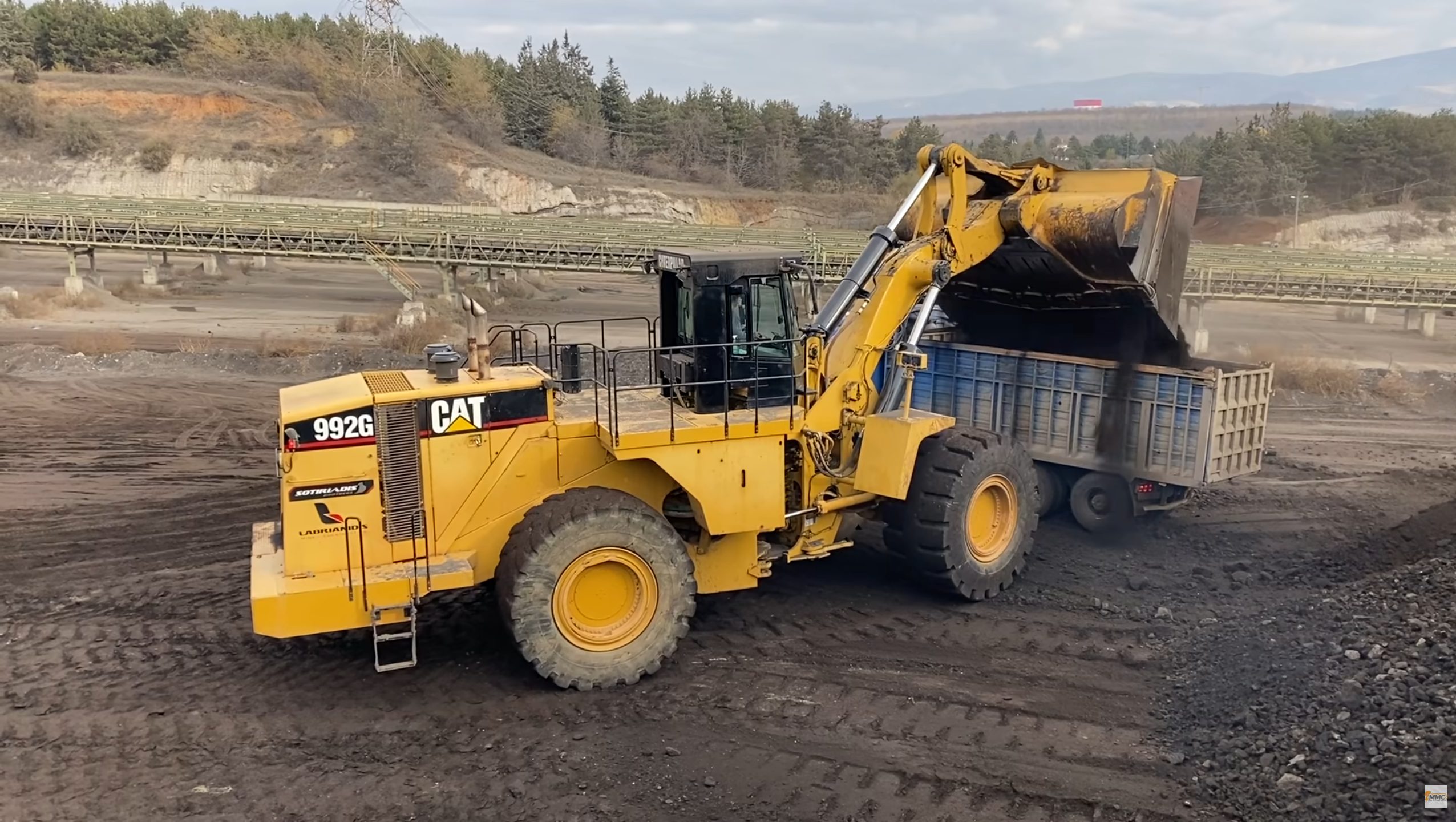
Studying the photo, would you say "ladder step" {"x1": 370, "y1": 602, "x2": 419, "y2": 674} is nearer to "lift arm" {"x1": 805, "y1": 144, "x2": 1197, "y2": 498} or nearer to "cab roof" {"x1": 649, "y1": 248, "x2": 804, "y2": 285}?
"cab roof" {"x1": 649, "y1": 248, "x2": 804, "y2": 285}

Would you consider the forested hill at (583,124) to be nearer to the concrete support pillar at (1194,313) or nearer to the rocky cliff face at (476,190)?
the rocky cliff face at (476,190)

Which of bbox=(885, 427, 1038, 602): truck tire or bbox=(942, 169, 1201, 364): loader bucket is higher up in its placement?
bbox=(942, 169, 1201, 364): loader bucket

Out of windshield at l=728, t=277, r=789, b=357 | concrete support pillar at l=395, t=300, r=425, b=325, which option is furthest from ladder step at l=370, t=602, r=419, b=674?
concrete support pillar at l=395, t=300, r=425, b=325

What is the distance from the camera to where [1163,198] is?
9922 mm

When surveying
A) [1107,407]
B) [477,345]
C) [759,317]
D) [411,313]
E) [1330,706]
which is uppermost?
[759,317]

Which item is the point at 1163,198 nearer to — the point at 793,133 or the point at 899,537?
A: the point at 899,537

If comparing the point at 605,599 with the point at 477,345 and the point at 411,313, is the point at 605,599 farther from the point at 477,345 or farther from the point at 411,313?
the point at 411,313

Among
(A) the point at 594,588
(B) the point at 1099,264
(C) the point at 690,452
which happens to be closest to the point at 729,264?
(C) the point at 690,452

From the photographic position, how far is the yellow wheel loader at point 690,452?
25.0 feet

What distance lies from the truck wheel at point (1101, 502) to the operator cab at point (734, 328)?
438 cm

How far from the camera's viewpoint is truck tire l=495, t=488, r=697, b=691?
751cm

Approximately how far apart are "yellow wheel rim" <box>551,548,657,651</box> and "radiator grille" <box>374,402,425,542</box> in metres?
1.26

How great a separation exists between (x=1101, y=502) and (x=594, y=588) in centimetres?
630

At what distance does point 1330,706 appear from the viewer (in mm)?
6809
